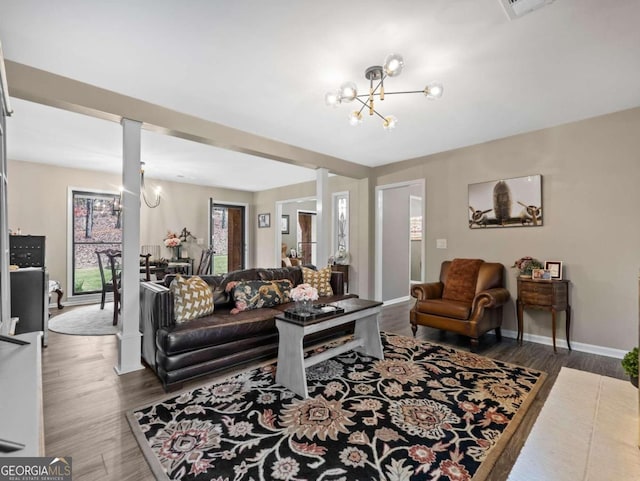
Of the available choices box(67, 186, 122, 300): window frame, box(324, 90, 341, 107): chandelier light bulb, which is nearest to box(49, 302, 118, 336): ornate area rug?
box(67, 186, 122, 300): window frame

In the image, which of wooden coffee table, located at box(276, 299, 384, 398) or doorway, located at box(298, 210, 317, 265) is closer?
wooden coffee table, located at box(276, 299, 384, 398)

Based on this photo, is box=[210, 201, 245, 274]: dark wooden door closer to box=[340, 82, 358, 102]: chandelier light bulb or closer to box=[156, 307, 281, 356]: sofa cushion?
box=[156, 307, 281, 356]: sofa cushion

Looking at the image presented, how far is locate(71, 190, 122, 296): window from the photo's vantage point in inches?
229

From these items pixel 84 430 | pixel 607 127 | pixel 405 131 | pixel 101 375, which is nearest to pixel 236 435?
pixel 84 430

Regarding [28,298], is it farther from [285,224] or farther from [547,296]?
[285,224]

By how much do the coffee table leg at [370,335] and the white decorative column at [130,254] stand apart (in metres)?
2.18

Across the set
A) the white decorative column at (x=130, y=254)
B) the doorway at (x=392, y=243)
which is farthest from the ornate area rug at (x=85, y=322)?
the doorway at (x=392, y=243)

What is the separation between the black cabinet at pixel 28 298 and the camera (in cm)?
322

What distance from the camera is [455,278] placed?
3992 mm

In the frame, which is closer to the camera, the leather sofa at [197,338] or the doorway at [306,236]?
the leather sofa at [197,338]

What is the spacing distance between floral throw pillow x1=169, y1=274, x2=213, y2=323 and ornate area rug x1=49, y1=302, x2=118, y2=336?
1.95 metres

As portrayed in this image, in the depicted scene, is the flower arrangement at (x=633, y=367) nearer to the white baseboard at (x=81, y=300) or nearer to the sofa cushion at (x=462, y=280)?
the sofa cushion at (x=462, y=280)

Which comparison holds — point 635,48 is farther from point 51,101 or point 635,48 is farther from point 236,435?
point 51,101

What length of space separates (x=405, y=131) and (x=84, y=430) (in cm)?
404
